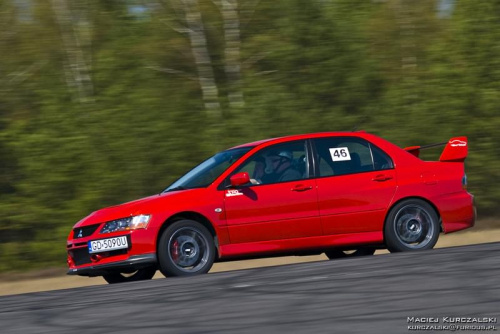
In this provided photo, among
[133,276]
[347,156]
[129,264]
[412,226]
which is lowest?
[133,276]

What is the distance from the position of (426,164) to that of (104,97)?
33.8 feet

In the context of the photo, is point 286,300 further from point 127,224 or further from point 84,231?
point 84,231

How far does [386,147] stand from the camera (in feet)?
41.0

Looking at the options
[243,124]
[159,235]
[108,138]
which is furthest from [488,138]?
[159,235]

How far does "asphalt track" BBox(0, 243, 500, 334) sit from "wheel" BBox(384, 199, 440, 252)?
3.98ft

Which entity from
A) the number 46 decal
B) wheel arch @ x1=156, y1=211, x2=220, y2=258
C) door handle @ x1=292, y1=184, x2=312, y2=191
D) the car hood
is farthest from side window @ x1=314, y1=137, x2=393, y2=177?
the car hood

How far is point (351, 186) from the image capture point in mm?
12031

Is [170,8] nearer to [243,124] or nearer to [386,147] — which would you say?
[243,124]

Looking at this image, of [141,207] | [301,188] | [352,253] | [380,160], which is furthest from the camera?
[352,253]

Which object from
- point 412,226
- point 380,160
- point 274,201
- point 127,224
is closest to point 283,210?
point 274,201

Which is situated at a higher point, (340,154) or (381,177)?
(340,154)

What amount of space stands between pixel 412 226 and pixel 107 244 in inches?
141

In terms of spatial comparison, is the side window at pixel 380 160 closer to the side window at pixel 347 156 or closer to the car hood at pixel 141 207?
the side window at pixel 347 156

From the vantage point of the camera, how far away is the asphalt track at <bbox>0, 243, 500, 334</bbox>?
7.01 m
